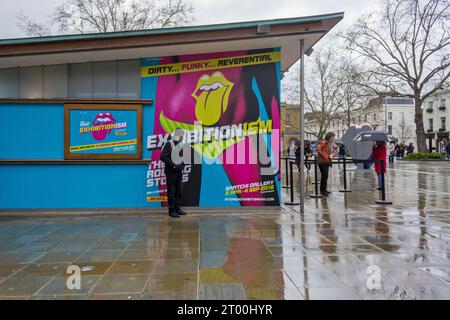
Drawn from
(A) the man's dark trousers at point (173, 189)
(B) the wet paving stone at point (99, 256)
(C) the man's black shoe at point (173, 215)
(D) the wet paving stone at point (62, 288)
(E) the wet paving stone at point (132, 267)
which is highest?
(A) the man's dark trousers at point (173, 189)

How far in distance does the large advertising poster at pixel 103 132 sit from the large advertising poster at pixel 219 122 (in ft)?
1.09

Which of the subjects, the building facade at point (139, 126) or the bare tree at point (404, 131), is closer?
the building facade at point (139, 126)

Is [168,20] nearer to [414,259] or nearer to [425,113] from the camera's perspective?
[414,259]

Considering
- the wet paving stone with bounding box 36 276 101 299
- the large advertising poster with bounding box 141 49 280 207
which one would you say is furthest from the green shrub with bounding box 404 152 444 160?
the wet paving stone with bounding box 36 276 101 299

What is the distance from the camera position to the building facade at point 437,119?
66938mm

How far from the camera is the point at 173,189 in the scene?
8.41m

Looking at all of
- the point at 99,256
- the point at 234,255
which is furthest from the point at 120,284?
the point at 234,255

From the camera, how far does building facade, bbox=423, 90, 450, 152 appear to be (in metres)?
66.9

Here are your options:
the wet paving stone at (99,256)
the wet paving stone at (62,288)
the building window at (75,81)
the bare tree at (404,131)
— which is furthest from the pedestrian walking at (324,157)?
the bare tree at (404,131)

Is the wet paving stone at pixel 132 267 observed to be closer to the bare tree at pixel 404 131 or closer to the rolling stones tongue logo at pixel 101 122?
the rolling stones tongue logo at pixel 101 122

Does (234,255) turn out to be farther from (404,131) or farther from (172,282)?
(404,131)

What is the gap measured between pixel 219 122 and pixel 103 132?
8.51 ft

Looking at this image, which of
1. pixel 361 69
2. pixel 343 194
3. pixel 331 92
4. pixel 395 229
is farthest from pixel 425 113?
pixel 395 229

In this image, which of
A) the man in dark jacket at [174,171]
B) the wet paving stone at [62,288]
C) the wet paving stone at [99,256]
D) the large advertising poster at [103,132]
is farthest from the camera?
the large advertising poster at [103,132]
